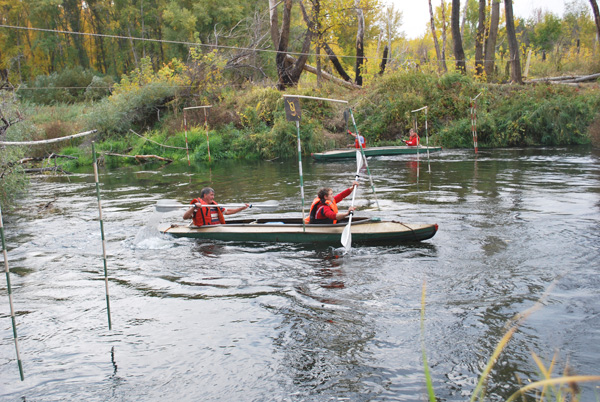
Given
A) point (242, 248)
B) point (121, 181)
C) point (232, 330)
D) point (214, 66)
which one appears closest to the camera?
point (232, 330)

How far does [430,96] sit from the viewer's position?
26.0 metres

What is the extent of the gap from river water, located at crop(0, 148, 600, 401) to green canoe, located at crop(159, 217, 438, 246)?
19 centimetres

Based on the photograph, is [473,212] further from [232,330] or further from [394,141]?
[394,141]

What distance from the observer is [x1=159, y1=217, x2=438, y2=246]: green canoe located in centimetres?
858

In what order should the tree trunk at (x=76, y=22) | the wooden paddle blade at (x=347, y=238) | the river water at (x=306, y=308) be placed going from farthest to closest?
the tree trunk at (x=76, y=22), the wooden paddle blade at (x=347, y=238), the river water at (x=306, y=308)

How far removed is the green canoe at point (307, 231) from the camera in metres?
8.58

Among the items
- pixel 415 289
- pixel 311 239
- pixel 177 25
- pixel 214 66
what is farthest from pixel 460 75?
pixel 177 25

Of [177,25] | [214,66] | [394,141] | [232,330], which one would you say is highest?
[177,25]

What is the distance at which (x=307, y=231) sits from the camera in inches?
354

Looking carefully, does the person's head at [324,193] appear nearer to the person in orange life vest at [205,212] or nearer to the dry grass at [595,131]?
the person in orange life vest at [205,212]

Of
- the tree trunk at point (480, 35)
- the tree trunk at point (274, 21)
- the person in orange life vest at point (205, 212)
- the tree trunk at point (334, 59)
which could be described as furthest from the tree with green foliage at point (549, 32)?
the person in orange life vest at point (205, 212)

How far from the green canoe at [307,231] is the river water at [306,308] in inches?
7.4

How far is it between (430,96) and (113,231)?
19.5m

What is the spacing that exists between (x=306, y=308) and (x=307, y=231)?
2683 mm
